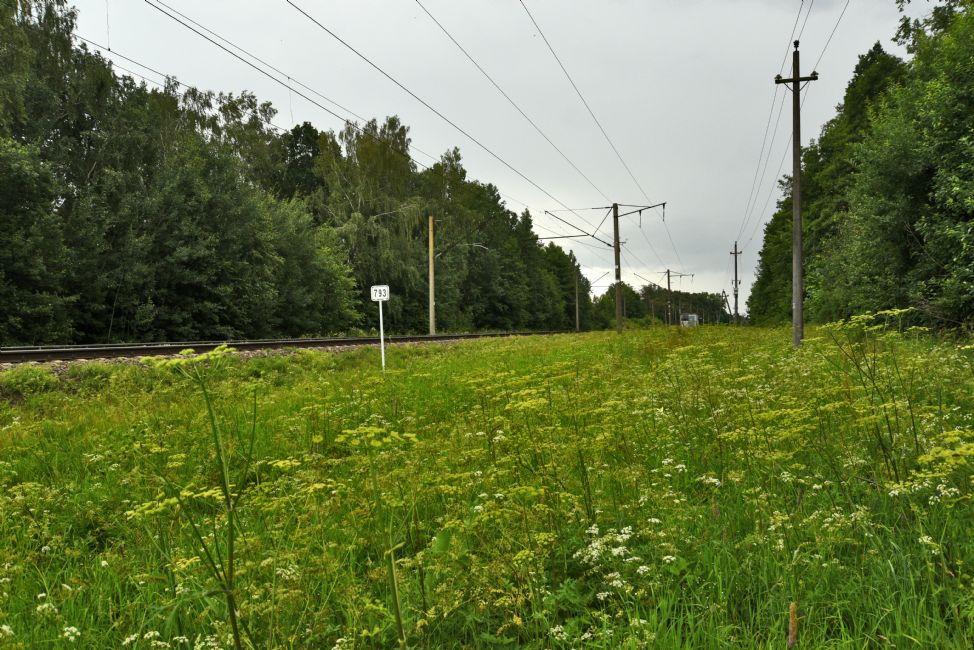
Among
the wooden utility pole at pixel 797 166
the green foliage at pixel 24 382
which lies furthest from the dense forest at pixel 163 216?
the wooden utility pole at pixel 797 166

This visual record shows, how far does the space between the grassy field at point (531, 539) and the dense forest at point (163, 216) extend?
59.5 feet

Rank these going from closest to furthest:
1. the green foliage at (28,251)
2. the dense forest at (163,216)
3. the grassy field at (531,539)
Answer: the grassy field at (531,539)
the green foliage at (28,251)
the dense forest at (163,216)

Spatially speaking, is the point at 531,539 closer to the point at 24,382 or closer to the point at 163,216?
the point at 24,382

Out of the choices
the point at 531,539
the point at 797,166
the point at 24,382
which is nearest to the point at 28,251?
the point at 24,382

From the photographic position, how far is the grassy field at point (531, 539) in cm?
213

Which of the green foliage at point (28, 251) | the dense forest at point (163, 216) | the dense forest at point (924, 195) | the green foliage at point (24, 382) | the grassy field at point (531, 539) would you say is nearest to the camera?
the grassy field at point (531, 539)

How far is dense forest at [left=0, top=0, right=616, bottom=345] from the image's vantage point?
18547 millimetres

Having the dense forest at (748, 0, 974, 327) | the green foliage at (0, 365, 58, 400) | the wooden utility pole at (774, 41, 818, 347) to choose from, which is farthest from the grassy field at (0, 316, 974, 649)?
the wooden utility pole at (774, 41, 818, 347)

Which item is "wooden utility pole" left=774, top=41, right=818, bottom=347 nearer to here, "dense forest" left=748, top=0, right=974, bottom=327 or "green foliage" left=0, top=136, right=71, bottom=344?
"dense forest" left=748, top=0, right=974, bottom=327

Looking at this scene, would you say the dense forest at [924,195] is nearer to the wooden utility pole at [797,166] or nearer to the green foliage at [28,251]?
the wooden utility pole at [797,166]

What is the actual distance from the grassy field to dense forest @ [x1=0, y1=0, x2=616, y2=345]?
59.5ft

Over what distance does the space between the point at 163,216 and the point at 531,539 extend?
26.5 metres

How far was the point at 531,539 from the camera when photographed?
8.55ft

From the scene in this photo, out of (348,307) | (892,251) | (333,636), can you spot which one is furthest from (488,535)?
(348,307)
